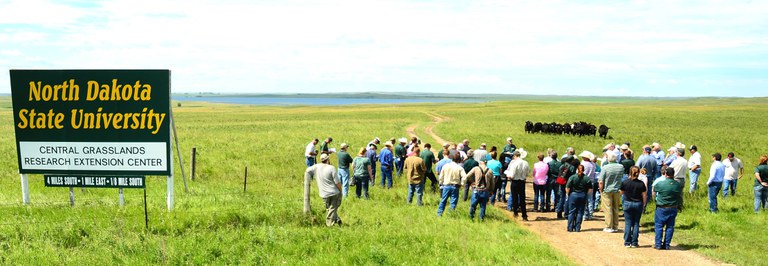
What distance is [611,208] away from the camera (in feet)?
38.5

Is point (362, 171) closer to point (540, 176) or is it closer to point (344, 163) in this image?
point (344, 163)

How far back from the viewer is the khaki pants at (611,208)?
11727 mm

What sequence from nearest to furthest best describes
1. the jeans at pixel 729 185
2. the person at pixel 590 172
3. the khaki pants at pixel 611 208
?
1. the khaki pants at pixel 611 208
2. the person at pixel 590 172
3. the jeans at pixel 729 185

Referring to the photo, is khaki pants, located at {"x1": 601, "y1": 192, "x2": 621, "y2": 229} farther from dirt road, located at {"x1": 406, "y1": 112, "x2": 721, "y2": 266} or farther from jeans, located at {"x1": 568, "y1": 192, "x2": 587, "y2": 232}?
jeans, located at {"x1": 568, "y1": 192, "x2": 587, "y2": 232}

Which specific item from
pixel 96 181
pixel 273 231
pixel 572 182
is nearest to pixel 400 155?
pixel 572 182

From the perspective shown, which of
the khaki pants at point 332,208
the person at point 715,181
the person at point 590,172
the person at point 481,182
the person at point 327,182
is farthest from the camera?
the person at point 715,181

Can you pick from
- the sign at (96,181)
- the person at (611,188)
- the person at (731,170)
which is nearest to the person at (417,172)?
the person at (611,188)

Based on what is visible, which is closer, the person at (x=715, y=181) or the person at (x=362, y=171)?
the person at (x=715, y=181)

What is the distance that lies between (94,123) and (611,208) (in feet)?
38.7

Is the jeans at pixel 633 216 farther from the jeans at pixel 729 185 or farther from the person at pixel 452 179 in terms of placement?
the jeans at pixel 729 185

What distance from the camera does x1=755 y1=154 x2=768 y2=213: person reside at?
13.1 metres

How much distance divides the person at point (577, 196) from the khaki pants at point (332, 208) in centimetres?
504

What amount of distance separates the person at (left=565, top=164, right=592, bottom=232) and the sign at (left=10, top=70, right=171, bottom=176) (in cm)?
911

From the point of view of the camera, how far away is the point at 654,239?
36.3 ft
